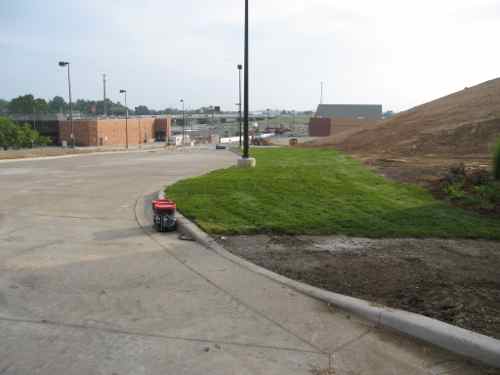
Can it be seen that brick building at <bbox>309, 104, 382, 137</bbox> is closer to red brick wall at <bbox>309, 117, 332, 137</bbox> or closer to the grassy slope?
red brick wall at <bbox>309, 117, 332, 137</bbox>

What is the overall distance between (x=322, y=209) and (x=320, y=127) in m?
94.7

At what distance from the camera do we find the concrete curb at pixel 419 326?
3.75 m

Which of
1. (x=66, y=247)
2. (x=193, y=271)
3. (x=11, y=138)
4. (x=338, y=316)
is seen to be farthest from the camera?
(x=11, y=138)

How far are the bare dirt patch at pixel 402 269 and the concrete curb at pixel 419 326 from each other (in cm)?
18

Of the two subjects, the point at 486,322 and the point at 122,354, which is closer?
the point at 122,354

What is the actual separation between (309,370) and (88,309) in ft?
7.54

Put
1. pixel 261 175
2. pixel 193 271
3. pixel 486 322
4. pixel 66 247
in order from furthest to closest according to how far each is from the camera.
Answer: pixel 261 175 → pixel 66 247 → pixel 193 271 → pixel 486 322

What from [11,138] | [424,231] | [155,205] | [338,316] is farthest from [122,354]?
[11,138]

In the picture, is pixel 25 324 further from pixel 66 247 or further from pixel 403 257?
pixel 403 257

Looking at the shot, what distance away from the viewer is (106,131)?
8781cm

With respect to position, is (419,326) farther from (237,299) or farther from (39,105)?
(39,105)

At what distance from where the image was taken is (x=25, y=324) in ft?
14.3

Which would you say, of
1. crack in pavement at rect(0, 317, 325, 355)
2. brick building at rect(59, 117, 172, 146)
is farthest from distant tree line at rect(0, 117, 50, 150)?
crack in pavement at rect(0, 317, 325, 355)

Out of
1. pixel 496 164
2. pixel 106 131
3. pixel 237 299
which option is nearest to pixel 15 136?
pixel 106 131
